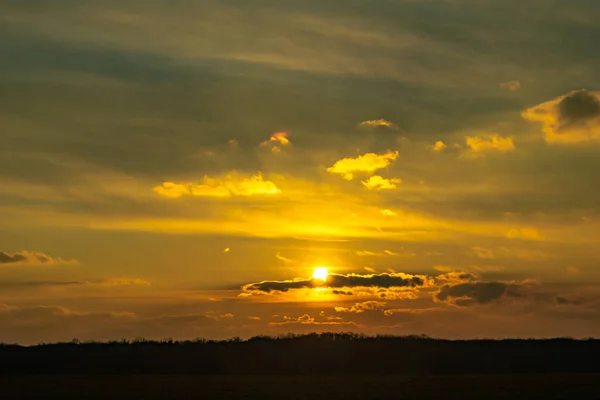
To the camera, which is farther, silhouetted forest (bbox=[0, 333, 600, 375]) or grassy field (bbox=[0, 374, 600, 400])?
silhouetted forest (bbox=[0, 333, 600, 375])

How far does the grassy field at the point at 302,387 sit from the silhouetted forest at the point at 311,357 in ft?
56.5

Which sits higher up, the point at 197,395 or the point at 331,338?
the point at 331,338

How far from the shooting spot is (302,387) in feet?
256

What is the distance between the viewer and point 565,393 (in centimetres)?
7344

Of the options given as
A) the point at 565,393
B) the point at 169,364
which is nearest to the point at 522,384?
the point at 565,393

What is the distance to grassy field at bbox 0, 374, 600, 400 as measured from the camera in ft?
234

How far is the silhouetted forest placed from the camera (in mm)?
108938

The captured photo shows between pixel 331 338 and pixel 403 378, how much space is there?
3052cm

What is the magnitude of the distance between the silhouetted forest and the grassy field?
17215 mm

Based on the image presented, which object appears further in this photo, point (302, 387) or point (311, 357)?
point (311, 357)

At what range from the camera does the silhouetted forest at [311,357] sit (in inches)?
4289

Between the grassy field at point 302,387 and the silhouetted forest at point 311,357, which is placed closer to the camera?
the grassy field at point 302,387

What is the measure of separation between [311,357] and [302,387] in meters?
35.4

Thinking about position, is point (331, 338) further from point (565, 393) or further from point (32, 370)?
point (565, 393)
